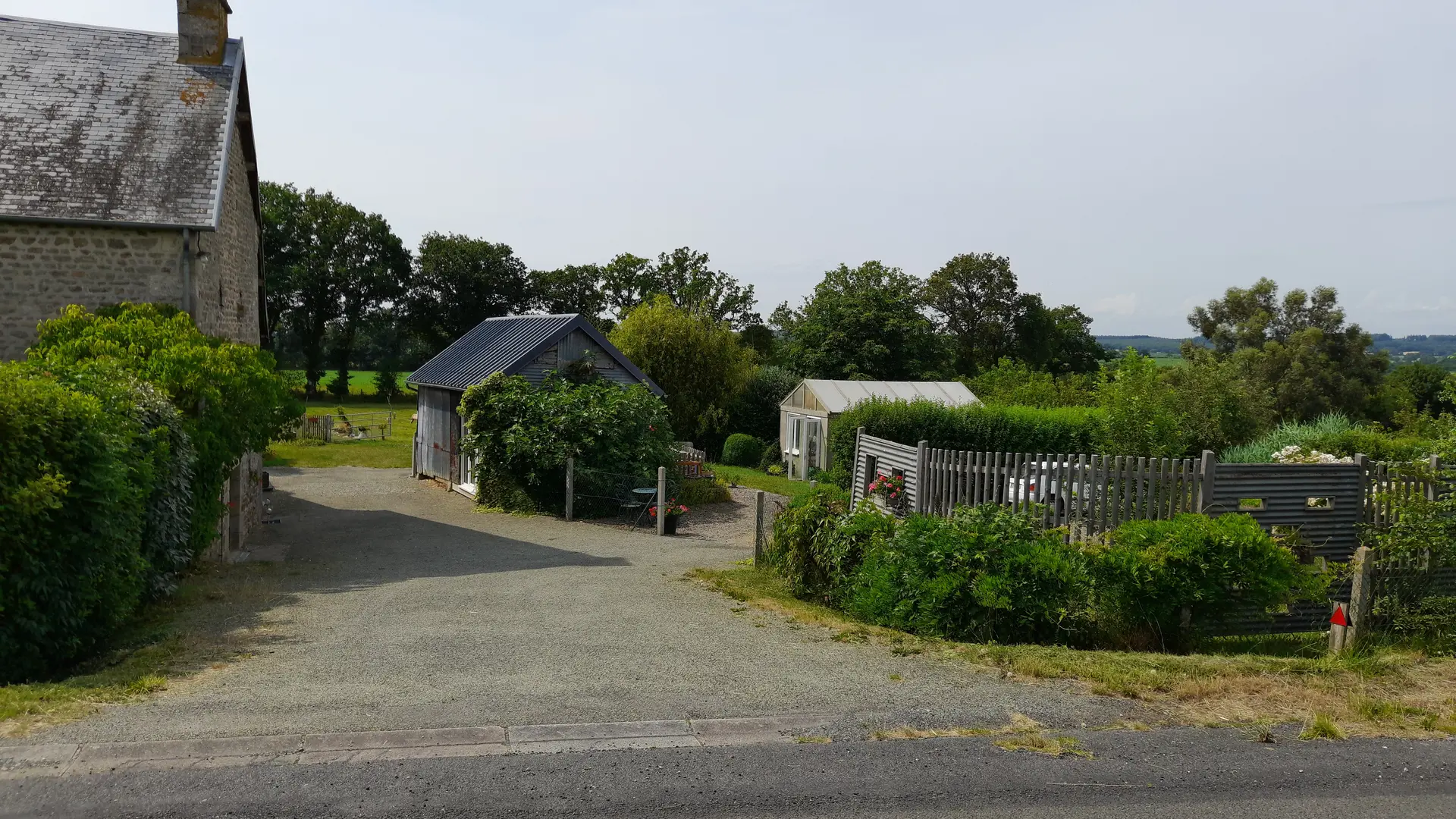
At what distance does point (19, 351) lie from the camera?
15062mm

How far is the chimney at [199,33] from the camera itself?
1722cm

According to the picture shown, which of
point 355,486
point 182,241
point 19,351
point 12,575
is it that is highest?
point 182,241

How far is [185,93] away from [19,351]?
4874mm

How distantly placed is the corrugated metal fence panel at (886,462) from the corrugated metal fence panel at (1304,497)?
3592mm

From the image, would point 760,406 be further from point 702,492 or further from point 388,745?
point 388,745

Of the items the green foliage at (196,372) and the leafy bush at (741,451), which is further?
the leafy bush at (741,451)

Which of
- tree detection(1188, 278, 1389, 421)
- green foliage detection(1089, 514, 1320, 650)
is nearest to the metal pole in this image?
green foliage detection(1089, 514, 1320, 650)

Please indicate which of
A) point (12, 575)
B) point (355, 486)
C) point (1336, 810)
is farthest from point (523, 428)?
point (1336, 810)

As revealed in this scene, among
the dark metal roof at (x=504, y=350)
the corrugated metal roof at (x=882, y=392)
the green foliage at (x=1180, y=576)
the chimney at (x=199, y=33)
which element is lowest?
the green foliage at (x=1180, y=576)

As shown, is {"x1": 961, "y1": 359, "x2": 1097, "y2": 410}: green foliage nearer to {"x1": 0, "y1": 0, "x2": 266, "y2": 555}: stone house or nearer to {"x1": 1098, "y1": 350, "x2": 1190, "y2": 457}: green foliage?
{"x1": 1098, "y1": 350, "x2": 1190, "y2": 457}: green foliage

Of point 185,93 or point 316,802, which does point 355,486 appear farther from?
point 316,802

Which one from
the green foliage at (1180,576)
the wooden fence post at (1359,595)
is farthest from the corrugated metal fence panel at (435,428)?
the wooden fence post at (1359,595)

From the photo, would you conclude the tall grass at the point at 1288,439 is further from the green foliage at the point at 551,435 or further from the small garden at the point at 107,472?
the small garden at the point at 107,472

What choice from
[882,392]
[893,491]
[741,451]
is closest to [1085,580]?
[893,491]
